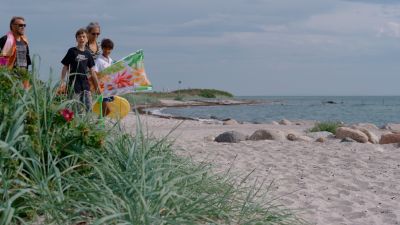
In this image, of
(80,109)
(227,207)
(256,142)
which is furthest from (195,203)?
(256,142)

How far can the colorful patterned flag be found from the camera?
8391 millimetres

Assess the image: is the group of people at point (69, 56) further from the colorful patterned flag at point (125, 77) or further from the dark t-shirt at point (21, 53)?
the colorful patterned flag at point (125, 77)

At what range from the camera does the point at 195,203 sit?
4.23 m

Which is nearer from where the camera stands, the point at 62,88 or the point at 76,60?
the point at 62,88

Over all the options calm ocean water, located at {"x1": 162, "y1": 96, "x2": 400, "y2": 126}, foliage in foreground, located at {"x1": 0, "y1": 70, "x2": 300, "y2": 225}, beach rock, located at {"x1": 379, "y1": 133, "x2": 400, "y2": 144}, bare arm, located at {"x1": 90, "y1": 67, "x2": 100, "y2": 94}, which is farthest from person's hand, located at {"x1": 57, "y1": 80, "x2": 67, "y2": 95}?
calm ocean water, located at {"x1": 162, "y1": 96, "x2": 400, "y2": 126}

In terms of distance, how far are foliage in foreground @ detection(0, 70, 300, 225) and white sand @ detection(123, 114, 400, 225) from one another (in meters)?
0.79

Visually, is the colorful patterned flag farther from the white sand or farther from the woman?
the white sand

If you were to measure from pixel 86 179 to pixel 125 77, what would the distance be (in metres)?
4.36

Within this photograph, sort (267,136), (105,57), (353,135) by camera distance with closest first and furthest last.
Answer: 1. (105,57)
2. (267,136)
3. (353,135)

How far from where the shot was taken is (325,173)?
Answer: 8.02 metres

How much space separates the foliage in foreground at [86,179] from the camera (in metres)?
3.97

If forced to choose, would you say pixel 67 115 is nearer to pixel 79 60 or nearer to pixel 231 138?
pixel 79 60

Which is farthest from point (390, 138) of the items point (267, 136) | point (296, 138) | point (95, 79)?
point (95, 79)

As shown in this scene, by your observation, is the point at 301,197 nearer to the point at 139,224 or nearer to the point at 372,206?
the point at 372,206
